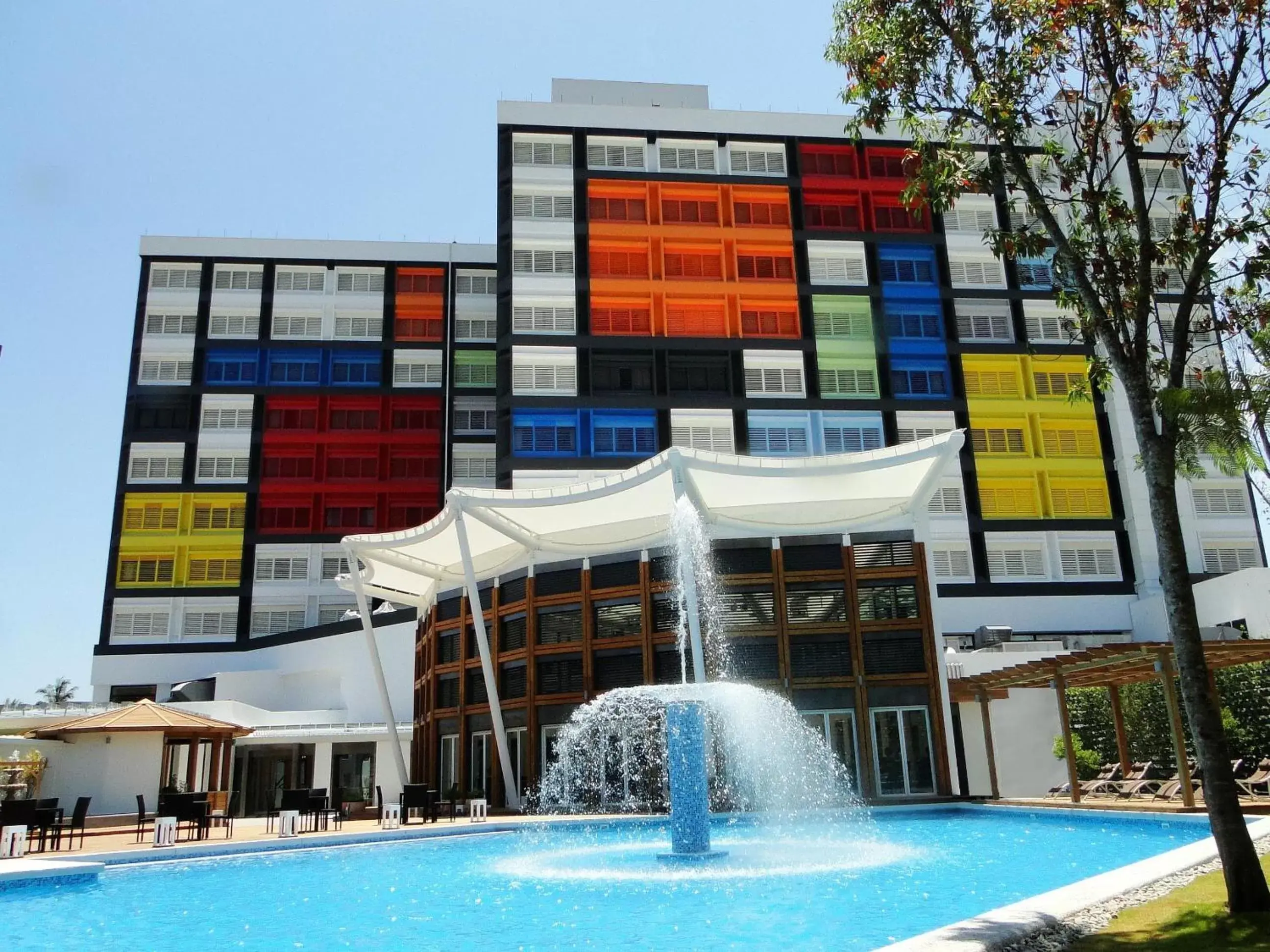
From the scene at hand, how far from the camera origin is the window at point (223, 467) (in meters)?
56.0

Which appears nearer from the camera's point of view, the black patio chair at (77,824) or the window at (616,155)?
the black patio chair at (77,824)

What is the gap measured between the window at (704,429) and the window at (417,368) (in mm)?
17381

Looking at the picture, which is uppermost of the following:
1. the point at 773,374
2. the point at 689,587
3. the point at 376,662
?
the point at 773,374

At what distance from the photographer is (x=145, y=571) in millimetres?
54500

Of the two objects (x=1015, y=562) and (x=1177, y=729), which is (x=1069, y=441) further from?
(x=1177, y=729)

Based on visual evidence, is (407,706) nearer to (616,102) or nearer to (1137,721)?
(1137,721)

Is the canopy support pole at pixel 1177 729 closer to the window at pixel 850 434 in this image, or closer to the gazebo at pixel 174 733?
the gazebo at pixel 174 733

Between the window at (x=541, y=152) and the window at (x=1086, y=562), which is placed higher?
the window at (x=541, y=152)

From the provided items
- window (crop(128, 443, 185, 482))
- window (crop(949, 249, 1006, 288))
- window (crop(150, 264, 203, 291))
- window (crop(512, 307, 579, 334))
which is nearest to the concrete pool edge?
window (crop(512, 307, 579, 334))

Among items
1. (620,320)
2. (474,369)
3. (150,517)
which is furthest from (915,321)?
(150,517)

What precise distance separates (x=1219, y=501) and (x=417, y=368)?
42312mm

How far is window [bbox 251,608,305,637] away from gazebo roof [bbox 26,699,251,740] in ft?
90.5

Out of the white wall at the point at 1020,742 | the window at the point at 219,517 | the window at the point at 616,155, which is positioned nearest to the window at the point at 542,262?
the window at the point at 616,155

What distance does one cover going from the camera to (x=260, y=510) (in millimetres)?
55656
